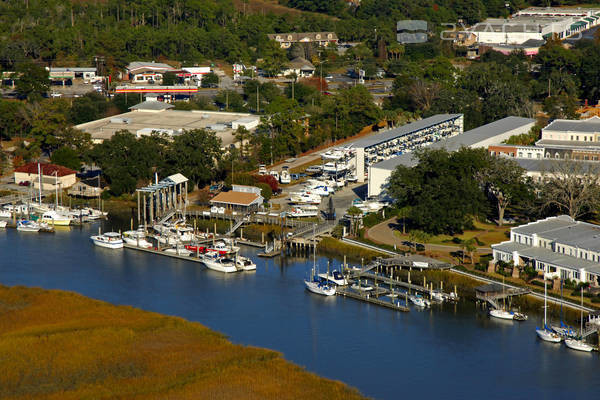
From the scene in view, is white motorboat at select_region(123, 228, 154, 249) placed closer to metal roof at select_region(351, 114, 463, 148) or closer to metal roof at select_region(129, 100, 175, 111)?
metal roof at select_region(351, 114, 463, 148)

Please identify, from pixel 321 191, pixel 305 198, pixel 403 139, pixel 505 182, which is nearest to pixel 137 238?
pixel 305 198

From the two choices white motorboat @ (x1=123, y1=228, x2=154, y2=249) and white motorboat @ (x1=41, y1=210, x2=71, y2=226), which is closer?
white motorboat @ (x1=123, y1=228, x2=154, y2=249)

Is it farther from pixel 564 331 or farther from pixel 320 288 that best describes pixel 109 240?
A: pixel 564 331

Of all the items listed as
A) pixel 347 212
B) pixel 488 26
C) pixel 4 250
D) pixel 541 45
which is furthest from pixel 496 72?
pixel 4 250

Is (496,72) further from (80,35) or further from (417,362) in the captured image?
(417,362)

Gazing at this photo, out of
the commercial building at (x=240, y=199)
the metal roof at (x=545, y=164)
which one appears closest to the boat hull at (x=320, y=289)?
the commercial building at (x=240, y=199)

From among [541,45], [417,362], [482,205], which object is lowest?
[417,362]

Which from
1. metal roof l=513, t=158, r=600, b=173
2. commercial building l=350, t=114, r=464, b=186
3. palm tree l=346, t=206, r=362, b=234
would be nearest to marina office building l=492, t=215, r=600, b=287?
metal roof l=513, t=158, r=600, b=173

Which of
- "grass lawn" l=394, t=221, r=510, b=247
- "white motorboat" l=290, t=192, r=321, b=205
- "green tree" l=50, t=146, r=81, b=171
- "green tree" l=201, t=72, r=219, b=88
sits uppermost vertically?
"green tree" l=201, t=72, r=219, b=88

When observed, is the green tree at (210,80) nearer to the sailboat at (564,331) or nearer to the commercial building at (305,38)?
the commercial building at (305,38)
